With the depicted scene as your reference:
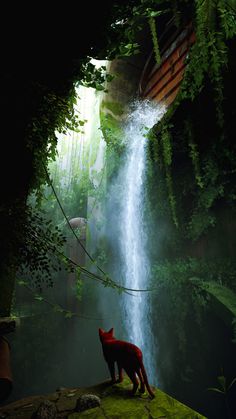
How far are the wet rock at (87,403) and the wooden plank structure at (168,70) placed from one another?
7.31m

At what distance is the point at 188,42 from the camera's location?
21.9 feet

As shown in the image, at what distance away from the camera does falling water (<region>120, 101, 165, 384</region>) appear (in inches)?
332

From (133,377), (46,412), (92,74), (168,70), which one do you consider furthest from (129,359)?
(168,70)

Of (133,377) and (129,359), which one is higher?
(129,359)

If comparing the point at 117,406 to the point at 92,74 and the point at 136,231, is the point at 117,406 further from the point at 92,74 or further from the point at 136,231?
the point at 136,231

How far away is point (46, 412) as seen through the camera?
2.69 metres

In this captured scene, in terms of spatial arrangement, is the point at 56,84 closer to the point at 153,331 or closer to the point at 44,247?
the point at 44,247

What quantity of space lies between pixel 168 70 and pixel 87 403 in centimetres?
857

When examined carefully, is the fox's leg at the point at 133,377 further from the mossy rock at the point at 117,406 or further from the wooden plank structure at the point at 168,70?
the wooden plank structure at the point at 168,70

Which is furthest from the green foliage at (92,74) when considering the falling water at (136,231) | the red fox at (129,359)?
the falling water at (136,231)

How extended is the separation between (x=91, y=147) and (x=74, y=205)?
12.5ft

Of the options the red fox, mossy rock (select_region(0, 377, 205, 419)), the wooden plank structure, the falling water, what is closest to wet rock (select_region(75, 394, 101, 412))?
mossy rock (select_region(0, 377, 205, 419))

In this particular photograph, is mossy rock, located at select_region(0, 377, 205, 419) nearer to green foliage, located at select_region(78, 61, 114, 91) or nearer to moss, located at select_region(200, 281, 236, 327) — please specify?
moss, located at select_region(200, 281, 236, 327)

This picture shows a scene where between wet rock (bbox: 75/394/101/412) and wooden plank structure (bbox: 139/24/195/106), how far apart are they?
731cm
